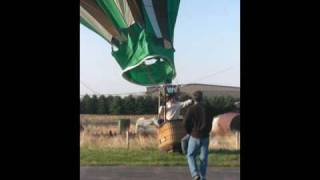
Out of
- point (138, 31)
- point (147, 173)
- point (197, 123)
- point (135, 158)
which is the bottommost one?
point (147, 173)

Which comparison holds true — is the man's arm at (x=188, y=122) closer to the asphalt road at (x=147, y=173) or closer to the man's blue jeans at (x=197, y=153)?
the man's blue jeans at (x=197, y=153)

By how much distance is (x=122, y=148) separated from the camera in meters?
5.17

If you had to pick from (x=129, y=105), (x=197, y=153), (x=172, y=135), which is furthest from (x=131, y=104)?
(x=197, y=153)

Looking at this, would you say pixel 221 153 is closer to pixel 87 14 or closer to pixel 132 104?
pixel 132 104

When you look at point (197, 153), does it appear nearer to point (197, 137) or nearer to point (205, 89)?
point (197, 137)

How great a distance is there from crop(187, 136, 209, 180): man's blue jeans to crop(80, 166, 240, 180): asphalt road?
3.0 inches

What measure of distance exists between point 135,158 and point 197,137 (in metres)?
0.65

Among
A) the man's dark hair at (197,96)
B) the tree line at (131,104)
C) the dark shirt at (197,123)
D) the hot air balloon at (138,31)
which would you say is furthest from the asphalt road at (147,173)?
the hot air balloon at (138,31)

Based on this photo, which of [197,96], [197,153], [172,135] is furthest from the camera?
[197,96]

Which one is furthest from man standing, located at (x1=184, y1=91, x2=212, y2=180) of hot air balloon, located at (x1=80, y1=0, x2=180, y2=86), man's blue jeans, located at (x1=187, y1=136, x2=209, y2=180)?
hot air balloon, located at (x1=80, y1=0, x2=180, y2=86)

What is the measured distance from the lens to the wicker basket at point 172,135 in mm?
5012
